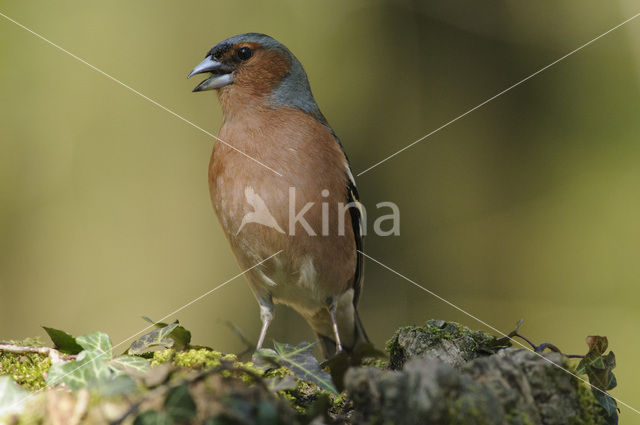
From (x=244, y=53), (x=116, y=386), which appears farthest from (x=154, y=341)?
(x=244, y=53)

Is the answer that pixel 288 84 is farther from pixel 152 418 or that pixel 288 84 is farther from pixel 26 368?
pixel 152 418

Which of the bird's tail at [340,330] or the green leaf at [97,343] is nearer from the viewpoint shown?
the green leaf at [97,343]

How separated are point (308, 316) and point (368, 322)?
9.13 feet

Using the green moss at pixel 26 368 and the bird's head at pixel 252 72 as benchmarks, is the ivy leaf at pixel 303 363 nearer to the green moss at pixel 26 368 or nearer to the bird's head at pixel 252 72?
the green moss at pixel 26 368

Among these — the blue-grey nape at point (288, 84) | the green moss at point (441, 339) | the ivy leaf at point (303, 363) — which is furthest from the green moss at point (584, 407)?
the blue-grey nape at point (288, 84)

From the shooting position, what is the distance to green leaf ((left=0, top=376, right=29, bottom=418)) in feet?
5.50

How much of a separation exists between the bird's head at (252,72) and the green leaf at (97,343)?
229 cm

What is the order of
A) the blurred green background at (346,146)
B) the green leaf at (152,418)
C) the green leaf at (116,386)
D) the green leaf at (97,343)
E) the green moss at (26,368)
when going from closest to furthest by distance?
the green leaf at (152,418), the green leaf at (116,386), the green leaf at (97,343), the green moss at (26,368), the blurred green background at (346,146)

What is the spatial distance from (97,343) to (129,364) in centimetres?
14

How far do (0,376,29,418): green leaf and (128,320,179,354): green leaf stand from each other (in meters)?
0.71

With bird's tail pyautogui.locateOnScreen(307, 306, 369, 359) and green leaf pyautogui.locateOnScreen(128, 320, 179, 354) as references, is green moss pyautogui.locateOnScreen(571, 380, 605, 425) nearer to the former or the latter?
green leaf pyautogui.locateOnScreen(128, 320, 179, 354)

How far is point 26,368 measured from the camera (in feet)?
7.52

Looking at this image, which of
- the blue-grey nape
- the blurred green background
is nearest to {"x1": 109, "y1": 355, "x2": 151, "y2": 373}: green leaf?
the blue-grey nape

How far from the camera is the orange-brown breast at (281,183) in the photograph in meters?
3.55
